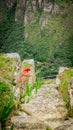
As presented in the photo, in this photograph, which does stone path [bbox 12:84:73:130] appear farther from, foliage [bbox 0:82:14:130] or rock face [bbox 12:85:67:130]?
foliage [bbox 0:82:14:130]

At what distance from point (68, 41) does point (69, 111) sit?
67.9m

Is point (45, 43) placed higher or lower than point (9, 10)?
lower

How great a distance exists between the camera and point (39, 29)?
255ft

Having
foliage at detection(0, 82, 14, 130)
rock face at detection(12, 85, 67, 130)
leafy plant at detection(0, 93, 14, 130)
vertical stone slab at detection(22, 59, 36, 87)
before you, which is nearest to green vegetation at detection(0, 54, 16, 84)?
rock face at detection(12, 85, 67, 130)

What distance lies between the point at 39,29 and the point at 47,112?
74004 millimetres

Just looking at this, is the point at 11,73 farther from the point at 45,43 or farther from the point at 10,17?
the point at 10,17

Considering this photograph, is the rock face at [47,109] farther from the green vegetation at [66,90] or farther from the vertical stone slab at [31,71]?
the vertical stone slab at [31,71]

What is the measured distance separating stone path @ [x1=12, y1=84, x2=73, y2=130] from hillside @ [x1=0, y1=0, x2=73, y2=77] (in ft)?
192

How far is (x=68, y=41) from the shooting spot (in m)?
72.0

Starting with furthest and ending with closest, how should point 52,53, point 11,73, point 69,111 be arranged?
1. point 52,53
2. point 11,73
3. point 69,111

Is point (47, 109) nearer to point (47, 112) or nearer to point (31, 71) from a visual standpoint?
point (47, 112)

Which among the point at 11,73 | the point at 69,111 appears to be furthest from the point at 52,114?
the point at 11,73

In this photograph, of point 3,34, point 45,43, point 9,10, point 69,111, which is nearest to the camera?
point 69,111

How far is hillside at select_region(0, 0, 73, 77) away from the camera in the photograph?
6902cm
